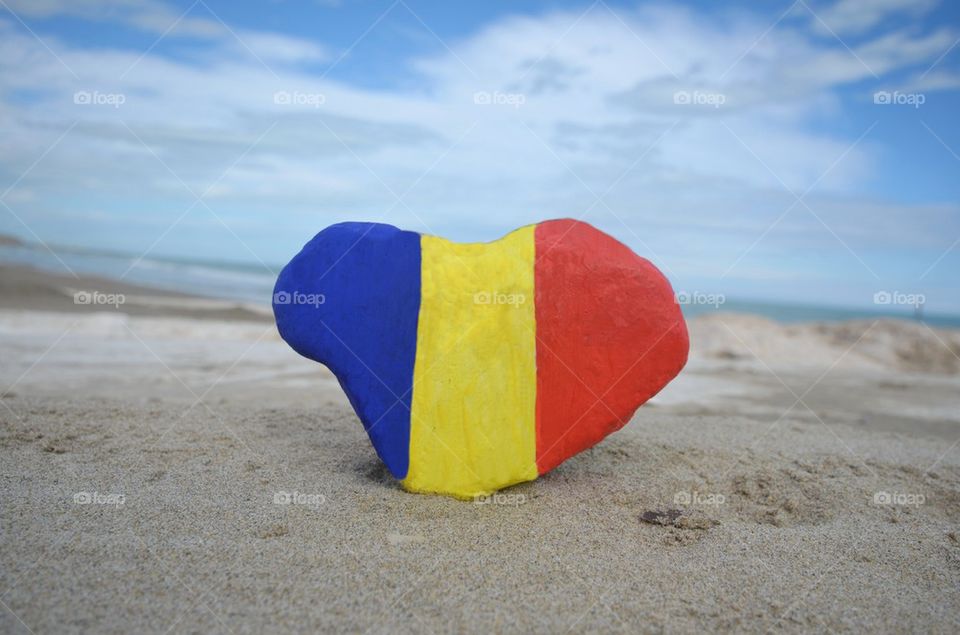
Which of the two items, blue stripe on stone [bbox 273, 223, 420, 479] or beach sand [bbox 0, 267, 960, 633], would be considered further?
blue stripe on stone [bbox 273, 223, 420, 479]

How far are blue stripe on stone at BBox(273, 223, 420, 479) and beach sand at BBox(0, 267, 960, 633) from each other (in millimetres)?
455

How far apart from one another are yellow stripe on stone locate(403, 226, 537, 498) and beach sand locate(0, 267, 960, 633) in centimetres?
20

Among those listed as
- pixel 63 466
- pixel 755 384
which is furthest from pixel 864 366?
pixel 63 466

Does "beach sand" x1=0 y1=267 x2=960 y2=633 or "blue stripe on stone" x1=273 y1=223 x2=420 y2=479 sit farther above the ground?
"blue stripe on stone" x1=273 y1=223 x2=420 y2=479

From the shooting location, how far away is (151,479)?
426 cm

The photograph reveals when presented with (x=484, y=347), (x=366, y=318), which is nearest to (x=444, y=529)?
(x=484, y=347)

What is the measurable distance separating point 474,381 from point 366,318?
0.77 meters

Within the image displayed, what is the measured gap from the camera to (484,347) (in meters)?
4.18

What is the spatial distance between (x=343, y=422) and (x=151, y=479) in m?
1.94

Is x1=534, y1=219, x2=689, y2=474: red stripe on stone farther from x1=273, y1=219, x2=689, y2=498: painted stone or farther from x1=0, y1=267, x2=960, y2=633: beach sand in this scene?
x1=0, y1=267, x2=960, y2=633: beach sand

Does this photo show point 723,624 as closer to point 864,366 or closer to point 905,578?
point 905,578

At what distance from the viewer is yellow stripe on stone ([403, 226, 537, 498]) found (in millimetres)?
4129

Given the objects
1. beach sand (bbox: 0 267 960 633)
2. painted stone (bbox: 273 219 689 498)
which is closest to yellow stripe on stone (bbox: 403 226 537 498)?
painted stone (bbox: 273 219 689 498)

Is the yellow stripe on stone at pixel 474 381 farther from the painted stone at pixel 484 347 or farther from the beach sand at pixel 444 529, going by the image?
the beach sand at pixel 444 529
